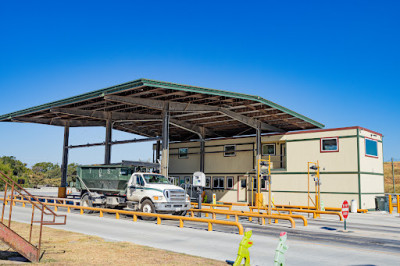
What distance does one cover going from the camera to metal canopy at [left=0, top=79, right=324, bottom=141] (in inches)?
1104

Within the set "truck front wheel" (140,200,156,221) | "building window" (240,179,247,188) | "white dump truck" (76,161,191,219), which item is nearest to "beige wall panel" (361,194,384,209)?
"building window" (240,179,247,188)

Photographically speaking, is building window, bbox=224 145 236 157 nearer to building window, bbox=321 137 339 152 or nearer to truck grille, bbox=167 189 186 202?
Result: building window, bbox=321 137 339 152

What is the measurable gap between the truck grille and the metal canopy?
25.9ft

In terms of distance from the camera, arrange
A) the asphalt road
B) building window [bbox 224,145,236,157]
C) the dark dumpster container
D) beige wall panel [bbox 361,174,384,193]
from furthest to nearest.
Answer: building window [bbox 224,145,236,157] < the dark dumpster container < beige wall panel [bbox 361,174,384,193] < the asphalt road

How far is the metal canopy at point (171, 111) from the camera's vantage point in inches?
1104

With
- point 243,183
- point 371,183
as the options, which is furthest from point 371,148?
point 243,183

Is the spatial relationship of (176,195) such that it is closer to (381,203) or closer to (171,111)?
(171,111)

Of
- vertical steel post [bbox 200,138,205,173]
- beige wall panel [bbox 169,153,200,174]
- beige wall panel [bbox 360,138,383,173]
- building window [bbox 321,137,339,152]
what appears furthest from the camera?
beige wall panel [bbox 169,153,200,174]

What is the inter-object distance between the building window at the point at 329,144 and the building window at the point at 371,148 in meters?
2.47

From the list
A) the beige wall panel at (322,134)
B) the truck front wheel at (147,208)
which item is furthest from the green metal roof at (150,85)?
the truck front wheel at (147,208)

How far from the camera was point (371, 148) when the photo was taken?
105 ft

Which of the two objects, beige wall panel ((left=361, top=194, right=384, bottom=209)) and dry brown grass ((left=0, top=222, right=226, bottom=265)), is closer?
dry brown grass ((left=0, top=222, right=226, bottom=265))

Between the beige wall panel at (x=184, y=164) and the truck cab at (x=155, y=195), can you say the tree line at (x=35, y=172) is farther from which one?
the truck cab at (x=155, y=195)

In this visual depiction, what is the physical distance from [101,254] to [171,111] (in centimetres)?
2245
